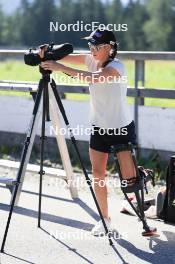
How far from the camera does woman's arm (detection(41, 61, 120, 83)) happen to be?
5.57m

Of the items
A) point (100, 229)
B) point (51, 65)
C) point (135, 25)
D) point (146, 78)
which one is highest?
point (51, 65)

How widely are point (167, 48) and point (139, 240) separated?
9135 cm

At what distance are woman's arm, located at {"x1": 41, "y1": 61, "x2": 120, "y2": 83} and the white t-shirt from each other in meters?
0.09

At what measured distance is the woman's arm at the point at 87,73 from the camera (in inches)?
219

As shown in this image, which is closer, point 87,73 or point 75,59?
point 87,73

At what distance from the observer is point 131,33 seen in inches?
4198

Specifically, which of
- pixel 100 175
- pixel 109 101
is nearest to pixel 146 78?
pixel 100 175

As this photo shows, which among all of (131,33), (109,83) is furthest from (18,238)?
(131,33)

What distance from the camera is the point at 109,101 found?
585 cm

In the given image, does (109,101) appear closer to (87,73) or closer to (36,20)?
(87,73)

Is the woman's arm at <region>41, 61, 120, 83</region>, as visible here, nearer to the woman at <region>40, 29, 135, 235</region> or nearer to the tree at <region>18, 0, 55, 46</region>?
the woman at <region>40, 29, 135, 235</region>

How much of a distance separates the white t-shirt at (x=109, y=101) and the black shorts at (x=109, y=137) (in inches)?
2.7

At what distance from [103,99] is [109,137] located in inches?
15.0

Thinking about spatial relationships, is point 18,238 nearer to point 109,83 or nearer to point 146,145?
point 109,83
